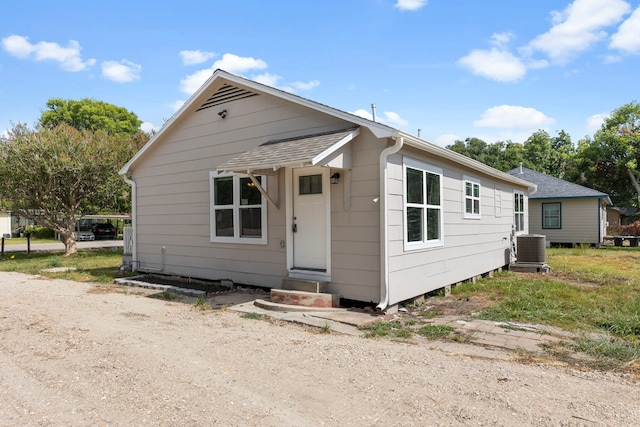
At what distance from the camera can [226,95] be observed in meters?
8.66

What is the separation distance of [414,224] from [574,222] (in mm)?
18127

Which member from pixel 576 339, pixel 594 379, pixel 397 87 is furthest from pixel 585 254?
pixel 594 379

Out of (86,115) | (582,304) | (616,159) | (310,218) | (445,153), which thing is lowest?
(582,304)

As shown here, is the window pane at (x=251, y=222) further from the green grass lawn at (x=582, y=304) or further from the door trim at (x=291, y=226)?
the green grass lawn at (x=582, y=304)

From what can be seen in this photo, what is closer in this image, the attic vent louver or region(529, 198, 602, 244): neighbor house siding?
the attic vent louver

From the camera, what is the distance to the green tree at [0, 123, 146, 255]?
609 inches

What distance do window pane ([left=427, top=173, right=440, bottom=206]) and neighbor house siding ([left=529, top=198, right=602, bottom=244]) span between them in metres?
16.7

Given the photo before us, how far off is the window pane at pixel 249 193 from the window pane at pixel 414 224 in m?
2.92

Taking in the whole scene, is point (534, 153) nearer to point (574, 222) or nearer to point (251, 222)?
point (574, 222)

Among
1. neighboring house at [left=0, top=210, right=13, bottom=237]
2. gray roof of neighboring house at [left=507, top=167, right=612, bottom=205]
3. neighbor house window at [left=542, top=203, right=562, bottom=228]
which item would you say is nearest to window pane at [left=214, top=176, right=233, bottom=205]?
gray roof of neighboring house at [left=507, top=167, right=612, bottom=205]

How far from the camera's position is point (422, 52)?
969 cm

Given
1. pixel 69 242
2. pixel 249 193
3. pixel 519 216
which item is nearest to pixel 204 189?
pixel 249 193

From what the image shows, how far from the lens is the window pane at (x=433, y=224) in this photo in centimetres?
751

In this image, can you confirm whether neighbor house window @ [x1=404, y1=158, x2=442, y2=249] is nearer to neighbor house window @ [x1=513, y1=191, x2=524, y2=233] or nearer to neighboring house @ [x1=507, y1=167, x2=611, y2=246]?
neighbor house window @ [x1=513, y1=191, x2=524, y2=233]
